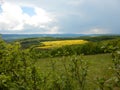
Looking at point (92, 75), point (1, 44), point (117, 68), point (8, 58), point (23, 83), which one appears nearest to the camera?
point (117, 68)

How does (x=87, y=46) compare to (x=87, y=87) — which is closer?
(x=87, y=87)

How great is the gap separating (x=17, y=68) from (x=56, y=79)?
8.52 ft

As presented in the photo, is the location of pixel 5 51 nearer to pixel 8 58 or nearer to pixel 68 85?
pixel 8 58

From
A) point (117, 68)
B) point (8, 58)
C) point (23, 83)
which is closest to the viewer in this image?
point (117, 68)

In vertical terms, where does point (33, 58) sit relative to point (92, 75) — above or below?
above

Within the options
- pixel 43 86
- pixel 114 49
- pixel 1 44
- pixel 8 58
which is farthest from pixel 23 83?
pixel 1 44

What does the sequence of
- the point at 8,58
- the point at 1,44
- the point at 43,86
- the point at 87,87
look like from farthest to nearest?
the point at 87,87 → the point at 1,44 → the point at 8,58 → the point at 43,86

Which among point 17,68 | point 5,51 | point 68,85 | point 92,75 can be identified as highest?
point 5,51

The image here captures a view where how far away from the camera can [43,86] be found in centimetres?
926

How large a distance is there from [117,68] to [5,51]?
8.69 metres

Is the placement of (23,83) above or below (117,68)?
below

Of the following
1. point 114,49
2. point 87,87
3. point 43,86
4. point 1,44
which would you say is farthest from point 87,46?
point 114,49

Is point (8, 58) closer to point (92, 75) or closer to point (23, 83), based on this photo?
point (23, 83)

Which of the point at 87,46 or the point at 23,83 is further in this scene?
the point at 87,46
